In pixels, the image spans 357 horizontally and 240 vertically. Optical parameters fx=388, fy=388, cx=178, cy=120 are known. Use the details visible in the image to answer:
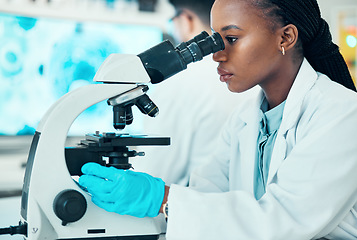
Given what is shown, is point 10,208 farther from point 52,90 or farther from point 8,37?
point 8,37

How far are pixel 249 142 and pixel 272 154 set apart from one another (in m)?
0.18

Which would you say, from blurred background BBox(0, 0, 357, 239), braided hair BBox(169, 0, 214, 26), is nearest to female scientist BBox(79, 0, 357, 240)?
braided hair BBox(169, 0, 214, 26)

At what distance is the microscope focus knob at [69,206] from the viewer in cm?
93

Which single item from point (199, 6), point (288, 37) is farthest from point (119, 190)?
point (199, 6)

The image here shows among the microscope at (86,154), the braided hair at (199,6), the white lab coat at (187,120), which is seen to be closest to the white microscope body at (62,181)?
the microscope at (86,154)

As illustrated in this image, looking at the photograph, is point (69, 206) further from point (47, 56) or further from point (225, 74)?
point (47, 56)

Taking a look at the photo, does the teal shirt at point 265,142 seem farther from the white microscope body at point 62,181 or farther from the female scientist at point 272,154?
the white microscope body at point 62,181

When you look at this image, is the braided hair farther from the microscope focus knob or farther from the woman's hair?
the microscope focus knob

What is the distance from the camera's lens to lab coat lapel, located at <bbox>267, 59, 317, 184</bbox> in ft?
3.85

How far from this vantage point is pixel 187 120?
1.69 metres

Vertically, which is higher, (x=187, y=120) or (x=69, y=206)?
(x=187, y=120)

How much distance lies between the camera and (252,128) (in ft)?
4.63

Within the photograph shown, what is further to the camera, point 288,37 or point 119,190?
point 288,37

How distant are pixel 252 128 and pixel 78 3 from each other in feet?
5.56
